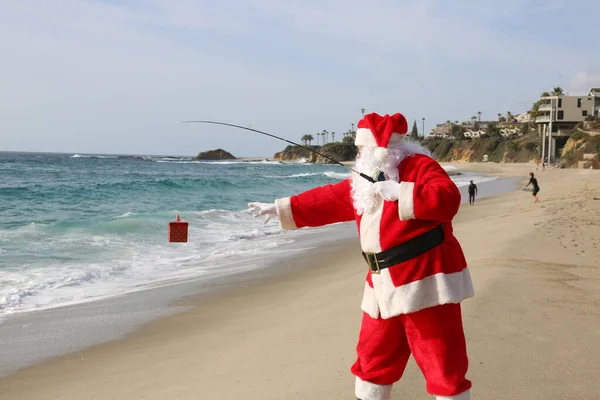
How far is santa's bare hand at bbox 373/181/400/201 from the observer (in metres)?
2.58

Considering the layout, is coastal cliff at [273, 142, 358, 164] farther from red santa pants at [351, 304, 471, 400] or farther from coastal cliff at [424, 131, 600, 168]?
red santa pants at [351, 304, 471, 400]

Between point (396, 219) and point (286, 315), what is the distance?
3.29 m

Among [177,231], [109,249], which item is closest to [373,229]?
[177,231]

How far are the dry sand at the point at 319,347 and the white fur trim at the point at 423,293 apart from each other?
1.04 meters

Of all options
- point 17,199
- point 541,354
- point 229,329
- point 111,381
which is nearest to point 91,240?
point 229,329

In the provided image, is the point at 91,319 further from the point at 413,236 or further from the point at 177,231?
the point at 413,236

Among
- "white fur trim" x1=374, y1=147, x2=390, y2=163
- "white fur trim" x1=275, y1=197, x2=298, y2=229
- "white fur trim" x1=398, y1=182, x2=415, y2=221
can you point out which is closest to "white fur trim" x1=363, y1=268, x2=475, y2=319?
"white fur trim" x1=398, y1=182, x2=415, y2=221

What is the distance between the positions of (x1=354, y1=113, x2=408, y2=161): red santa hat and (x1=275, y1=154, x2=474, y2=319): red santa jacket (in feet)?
0.39

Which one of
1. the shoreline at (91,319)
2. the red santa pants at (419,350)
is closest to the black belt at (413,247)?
the red santa pants at (419,350)

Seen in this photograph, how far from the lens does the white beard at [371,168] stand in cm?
274

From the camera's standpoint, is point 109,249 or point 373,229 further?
point 109,249

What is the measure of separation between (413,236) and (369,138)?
0.53 metres

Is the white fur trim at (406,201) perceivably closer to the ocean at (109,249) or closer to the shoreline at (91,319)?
the shoreline at (91,319)

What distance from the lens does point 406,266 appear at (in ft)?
8.62
